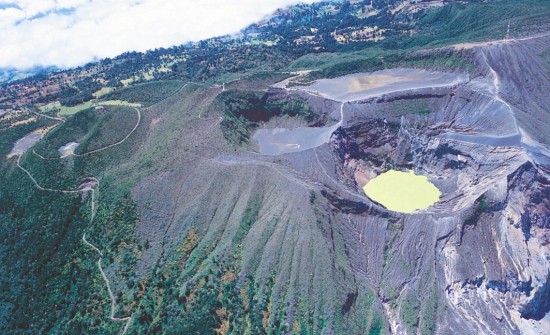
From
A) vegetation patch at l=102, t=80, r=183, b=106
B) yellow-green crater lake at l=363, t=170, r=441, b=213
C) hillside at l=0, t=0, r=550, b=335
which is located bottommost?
yellow-green crater lake at l=363, t=170, r=441, b=213

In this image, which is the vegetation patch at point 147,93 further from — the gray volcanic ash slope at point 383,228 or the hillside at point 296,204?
the gray volcanic ash slope at point 383,228

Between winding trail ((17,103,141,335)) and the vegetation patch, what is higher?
the vegetation patch

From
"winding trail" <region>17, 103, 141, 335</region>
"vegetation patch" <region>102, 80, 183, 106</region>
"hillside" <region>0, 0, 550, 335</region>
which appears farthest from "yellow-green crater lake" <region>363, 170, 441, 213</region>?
"vegetation patch" <region>102, 80, 183, 106</region>

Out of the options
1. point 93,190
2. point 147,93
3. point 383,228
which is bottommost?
point 383,228

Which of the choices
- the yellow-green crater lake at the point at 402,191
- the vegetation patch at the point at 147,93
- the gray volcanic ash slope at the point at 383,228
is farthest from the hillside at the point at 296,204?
the yellow-green crater lake at the point at 402,191

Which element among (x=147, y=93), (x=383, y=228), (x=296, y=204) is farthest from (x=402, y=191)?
(x=147, y=93)

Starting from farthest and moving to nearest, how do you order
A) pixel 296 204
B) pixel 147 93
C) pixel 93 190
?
pixel 147 93 < pixel 93 190 < pixel 296 204

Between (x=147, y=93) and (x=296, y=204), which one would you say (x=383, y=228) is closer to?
(x=296, y=204)

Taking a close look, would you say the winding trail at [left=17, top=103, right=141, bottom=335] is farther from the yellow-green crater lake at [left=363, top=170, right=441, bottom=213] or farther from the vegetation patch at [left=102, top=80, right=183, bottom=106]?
the yellow-green crater lake at [left=363, top=170, right=441, bottom=213]
